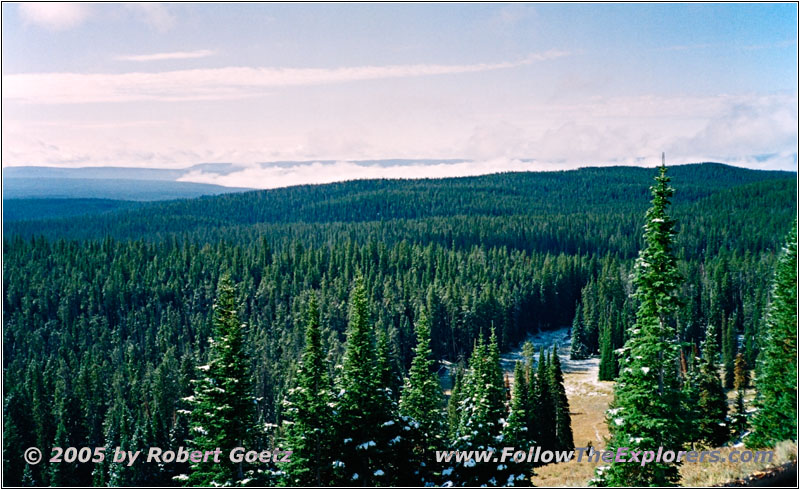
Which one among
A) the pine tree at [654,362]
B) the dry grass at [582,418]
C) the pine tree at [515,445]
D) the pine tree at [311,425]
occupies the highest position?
the pine tree at [654,362]

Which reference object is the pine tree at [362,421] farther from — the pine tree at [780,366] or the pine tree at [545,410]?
the pine tree at [545,410]

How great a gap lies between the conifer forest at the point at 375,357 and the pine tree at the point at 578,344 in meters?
0.45

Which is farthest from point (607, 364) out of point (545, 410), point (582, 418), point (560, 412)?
point (545, 410)

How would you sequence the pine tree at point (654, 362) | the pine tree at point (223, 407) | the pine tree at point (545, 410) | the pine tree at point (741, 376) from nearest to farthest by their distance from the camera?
the pine tree at point (654, 362)
the pine tree at point (223, 407)
the pine tree at point (545, 410)
the pine tree at point (741, 376)

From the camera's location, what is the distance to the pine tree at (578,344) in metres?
127

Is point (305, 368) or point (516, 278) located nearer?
point (305, 368)

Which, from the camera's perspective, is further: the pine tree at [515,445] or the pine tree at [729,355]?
the pine tree at [729,355]

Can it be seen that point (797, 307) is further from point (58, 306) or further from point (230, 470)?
point (58, 306)

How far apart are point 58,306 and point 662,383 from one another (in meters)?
162

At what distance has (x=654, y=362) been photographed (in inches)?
1131

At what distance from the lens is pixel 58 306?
533 feet

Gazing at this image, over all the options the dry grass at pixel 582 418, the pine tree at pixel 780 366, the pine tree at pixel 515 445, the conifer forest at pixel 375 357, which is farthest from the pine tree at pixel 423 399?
the pine tree at pixel 780 366

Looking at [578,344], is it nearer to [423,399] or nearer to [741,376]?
Result: [741,376]

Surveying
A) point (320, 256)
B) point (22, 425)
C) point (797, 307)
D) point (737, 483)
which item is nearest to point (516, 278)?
point (320, 256)
